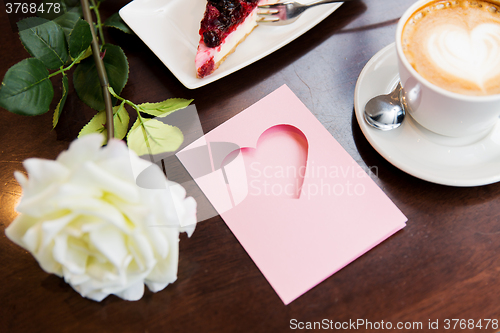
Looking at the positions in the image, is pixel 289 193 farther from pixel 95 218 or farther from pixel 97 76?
pixel 97 76

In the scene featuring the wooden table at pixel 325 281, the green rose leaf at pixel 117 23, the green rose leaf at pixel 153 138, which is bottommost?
the wooden table at pixel 325 281

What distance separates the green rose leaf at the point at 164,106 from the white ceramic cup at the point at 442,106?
0.42m

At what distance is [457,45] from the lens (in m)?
Result: 0.62

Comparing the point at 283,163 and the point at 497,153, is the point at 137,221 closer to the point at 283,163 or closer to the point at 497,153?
the point at 283,163

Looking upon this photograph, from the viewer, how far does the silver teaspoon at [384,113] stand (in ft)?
2.10

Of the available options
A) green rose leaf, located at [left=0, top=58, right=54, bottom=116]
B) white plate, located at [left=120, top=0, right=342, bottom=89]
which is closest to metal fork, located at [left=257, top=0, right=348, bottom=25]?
white plate, located at [left=120, top=0, right=342, bottom=89]

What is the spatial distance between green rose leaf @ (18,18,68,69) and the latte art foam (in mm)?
634

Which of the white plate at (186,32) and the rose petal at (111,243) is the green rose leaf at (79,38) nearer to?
the white plate at (186,32)

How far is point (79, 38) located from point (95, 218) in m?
0.40

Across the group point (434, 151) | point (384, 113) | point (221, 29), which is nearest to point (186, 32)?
point (221, 29)

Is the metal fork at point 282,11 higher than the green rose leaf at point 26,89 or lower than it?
lower

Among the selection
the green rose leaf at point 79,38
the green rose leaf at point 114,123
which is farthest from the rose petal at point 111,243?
the green rose leaf at point 79,38

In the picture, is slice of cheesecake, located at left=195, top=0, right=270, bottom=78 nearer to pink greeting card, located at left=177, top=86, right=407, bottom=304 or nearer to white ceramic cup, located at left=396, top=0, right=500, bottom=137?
pink greeting card, located at left=177, top=86, right=407, bottom=304

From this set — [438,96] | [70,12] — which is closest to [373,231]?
[438,96]
